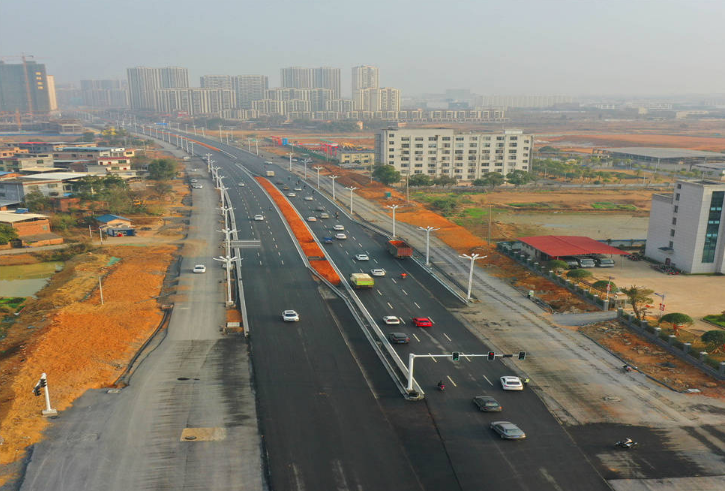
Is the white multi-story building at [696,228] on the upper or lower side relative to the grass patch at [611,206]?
upper

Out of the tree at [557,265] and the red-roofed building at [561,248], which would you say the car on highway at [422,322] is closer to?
the tree at [557,265]

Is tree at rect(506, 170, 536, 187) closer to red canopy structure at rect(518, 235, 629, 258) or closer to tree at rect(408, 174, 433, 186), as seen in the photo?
tree at rect(408, 174, 433, 186)

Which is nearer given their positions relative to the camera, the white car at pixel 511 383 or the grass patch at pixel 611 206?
the white car at pixel 511 383

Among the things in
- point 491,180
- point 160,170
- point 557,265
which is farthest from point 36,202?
Answer: point 491,180

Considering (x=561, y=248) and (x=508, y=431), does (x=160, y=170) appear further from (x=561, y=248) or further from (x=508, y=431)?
(x=508, y=431)

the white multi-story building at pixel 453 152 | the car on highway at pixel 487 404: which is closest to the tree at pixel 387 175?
the white multi-story building at pixel 453 152

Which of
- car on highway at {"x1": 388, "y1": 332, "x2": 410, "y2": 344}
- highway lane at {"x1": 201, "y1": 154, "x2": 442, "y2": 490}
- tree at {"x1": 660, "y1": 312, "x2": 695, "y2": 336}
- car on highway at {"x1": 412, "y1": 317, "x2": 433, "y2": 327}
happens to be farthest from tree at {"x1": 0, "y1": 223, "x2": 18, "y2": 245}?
tree at {"x1": 660, "y1": 312, "x2": 695, "y2": 336}
